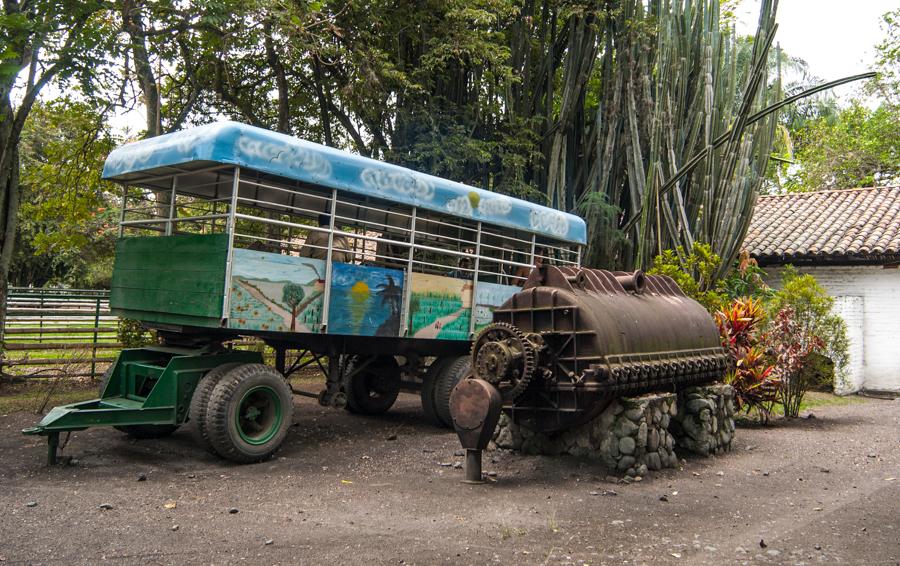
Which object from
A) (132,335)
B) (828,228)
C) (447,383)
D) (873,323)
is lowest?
(447,383)

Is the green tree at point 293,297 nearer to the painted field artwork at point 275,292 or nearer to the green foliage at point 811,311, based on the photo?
the painted field artwork at point 275,292

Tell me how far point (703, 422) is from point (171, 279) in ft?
20.2

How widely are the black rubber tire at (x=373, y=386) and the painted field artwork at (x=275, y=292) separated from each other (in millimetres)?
2881

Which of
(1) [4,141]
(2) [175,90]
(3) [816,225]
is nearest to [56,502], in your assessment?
(1) [4,141]

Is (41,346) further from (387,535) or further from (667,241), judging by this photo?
(667,241)

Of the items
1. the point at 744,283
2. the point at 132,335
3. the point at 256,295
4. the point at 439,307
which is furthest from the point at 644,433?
the point at 744,283

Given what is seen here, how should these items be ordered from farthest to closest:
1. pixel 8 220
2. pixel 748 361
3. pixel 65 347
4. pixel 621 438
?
pixel 65 347 < pixel 8 220 < pixel 748 361 < pixel 621 438

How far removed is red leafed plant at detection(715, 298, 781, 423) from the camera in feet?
34.8

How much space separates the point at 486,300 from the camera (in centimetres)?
993

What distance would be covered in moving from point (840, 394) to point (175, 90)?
51.4ft

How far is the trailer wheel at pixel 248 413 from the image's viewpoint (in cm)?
688

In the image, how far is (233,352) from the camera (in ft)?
24.8

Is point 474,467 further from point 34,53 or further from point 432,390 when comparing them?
point 34,53

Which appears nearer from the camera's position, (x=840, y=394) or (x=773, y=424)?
(x=773, y=424)
